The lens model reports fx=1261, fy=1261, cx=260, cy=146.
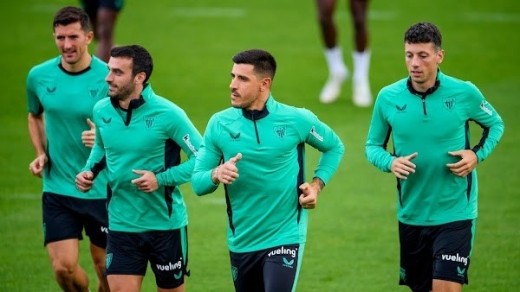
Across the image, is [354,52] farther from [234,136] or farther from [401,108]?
[234,136]

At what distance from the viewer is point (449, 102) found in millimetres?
9875

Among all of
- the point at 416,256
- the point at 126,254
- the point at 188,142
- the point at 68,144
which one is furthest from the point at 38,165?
the point at 416,256

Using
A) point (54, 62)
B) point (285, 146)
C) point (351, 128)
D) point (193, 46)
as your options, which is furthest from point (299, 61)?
point (285, 146)

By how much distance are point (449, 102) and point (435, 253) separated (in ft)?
3.89

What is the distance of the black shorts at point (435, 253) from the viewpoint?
384 inches

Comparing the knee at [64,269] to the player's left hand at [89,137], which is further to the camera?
the knee at [64,269]

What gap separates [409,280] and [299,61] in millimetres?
13524

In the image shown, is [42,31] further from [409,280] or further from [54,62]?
[409,280]

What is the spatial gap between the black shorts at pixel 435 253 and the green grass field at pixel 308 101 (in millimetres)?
2301

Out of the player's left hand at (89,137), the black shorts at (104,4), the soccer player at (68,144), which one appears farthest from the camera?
the black shorts at (104,4)

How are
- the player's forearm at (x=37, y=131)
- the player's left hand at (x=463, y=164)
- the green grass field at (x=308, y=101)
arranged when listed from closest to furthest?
the player's left hand at (x=463, y=164), the player's forearm at (x=37, y=131), the green grass field at (x=308, y=101)

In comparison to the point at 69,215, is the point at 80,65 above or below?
above

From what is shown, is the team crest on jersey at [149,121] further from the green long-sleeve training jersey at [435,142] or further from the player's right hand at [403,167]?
the player's right hand at [403,167]

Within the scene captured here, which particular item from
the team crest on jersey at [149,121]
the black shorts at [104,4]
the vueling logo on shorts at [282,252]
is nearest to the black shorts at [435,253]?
the vueling logo on shorts at [282,252]
